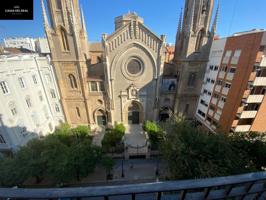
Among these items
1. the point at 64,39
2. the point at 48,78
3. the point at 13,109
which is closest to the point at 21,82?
the point at 13,109

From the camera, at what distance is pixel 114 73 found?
60.1ft

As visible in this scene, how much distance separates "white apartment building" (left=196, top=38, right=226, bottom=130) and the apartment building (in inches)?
10.7

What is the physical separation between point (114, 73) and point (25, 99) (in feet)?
36.5

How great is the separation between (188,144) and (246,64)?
11963 mm

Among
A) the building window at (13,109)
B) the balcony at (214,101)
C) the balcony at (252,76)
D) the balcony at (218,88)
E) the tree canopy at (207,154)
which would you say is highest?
the balcony at (252,76)

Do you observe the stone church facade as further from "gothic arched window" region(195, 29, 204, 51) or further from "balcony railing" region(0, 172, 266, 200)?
"balcony railing" region(0, 172, 266, 200)

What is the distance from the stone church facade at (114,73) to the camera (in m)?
16.5

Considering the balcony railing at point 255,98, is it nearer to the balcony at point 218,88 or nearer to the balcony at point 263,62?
the balcony at point 263,62

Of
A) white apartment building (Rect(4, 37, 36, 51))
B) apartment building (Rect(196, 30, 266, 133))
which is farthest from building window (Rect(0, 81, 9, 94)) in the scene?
white apartment building (Rect(4, 37, 36, 51))

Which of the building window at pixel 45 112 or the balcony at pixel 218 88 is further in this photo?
the building window at pixel 45 112

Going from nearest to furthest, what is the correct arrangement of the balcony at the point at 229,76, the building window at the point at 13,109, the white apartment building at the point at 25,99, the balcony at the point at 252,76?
the white apartment building at the point at 25,99, the building window at the point at 13,109, the balcony at the point at 252,76, the balcony at the point at 229,76

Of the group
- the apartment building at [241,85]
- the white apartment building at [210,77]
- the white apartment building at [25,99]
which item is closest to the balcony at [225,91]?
the apartment building at [241,85]

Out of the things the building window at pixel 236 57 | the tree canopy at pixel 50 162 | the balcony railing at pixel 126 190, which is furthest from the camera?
the building window at pixel 236 57

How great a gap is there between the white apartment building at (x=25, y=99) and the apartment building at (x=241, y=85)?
69.6 ft
